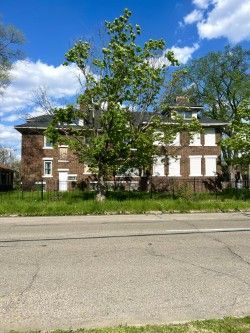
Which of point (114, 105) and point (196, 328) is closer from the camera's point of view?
point (196, 328)

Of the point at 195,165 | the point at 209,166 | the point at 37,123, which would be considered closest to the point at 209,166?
the point at 209,166

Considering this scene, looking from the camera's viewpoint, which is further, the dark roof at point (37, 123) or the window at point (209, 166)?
the window at point (209, 166)

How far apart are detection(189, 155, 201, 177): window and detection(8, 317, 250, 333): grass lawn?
39.2 metres

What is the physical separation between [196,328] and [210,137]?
4064cm

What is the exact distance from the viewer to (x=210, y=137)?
44.4 meters

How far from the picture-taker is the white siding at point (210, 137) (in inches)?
1742

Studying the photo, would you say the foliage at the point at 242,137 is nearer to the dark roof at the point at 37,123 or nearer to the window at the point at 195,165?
the window at the point at 195,165

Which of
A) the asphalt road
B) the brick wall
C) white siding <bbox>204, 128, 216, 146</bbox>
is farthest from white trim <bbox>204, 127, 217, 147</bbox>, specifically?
the asphalt road

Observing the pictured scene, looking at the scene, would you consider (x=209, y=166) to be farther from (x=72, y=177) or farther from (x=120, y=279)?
(x=120, y=279)

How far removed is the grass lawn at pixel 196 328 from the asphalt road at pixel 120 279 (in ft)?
1.16

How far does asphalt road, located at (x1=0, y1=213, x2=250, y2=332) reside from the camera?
5.58m

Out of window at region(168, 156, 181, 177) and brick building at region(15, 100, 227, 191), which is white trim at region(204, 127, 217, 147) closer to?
brick building at region(15, 100, 227, 191)

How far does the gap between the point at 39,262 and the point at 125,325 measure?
12.6 ft

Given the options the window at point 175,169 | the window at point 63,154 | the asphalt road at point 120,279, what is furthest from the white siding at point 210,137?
the asphalt road at point 120,279
